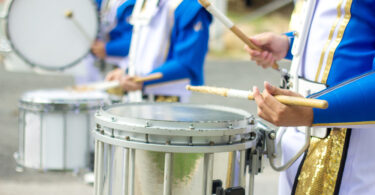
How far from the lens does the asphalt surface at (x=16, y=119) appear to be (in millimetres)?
4074

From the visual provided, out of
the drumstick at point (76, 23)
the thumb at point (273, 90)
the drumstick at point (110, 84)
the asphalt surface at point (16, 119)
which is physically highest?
the drumstick at point (76, 23)

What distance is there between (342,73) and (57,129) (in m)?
2.11

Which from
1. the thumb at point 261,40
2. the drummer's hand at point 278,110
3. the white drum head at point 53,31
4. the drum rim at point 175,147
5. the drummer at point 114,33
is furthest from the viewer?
the drummer at point 114,33

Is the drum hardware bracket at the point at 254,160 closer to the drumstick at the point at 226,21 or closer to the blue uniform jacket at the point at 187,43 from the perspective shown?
the drumstick at the point at 226,21

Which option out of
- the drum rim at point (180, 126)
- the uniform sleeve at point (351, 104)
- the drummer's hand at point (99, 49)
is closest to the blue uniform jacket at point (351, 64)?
the uniform sleeve at point (351, 104)

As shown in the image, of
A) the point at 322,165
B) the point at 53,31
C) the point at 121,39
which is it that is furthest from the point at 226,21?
the point at 53,31

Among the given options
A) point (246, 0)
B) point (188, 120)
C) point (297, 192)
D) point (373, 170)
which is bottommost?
point (297, 192)

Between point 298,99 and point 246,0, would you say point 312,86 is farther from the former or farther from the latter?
point 246,0

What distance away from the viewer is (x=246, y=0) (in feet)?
57.8

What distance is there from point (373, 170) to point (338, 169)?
0.32ft

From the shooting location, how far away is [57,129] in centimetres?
328

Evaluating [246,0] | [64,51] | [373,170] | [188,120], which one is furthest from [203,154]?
[246,0]

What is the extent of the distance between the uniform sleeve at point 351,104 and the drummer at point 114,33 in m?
2.36

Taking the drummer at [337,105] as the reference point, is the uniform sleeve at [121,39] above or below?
above
